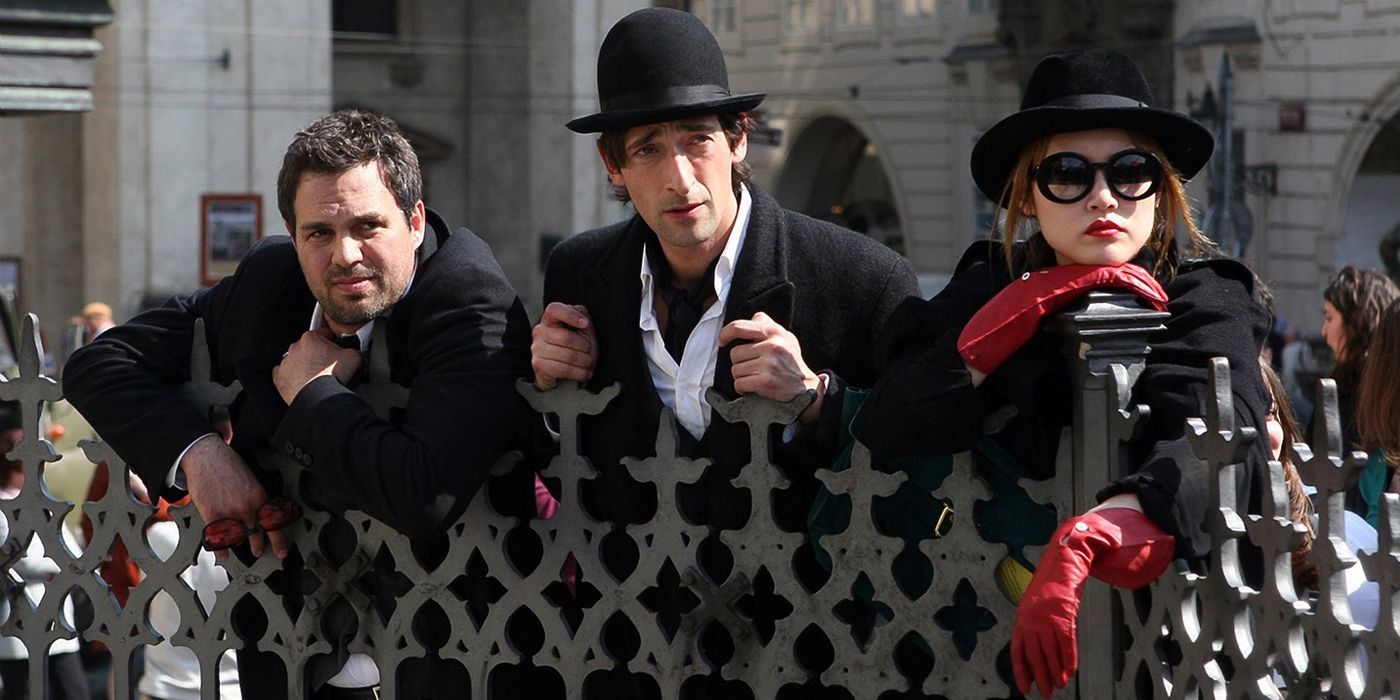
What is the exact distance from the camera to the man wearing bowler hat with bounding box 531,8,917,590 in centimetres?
338

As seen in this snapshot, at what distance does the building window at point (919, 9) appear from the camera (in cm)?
3381

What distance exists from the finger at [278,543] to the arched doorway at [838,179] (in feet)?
111

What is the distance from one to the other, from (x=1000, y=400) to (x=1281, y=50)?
2418 cm

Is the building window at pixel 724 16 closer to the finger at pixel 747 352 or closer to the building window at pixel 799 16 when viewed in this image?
the building window at pixel 799 16

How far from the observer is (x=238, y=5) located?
23875mm

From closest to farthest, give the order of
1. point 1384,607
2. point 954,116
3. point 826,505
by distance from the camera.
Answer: point 1384,607 < point 826,505 < point 954,116

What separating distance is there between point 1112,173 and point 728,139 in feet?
2.84

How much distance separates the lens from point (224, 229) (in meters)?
22.3

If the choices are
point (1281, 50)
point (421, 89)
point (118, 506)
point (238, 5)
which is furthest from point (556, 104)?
point (118, 506)

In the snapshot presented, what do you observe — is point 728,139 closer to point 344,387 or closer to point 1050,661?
point 344,387

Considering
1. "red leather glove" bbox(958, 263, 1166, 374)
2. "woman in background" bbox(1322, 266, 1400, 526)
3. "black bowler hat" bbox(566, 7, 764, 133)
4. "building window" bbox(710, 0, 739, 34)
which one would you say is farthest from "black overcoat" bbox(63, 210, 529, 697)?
"building window" bbox(710, 0, 739, 34)

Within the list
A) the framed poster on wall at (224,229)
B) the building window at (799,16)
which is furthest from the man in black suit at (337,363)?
the building window at (799,16)

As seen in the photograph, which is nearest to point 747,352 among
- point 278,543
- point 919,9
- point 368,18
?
point 278,543

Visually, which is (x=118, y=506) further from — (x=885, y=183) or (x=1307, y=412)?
(x=885, y=183)
